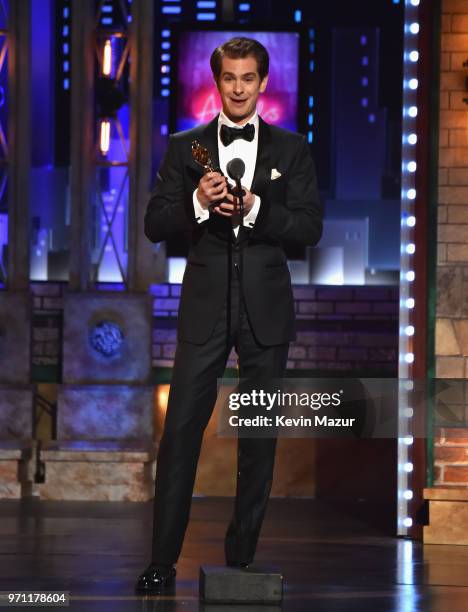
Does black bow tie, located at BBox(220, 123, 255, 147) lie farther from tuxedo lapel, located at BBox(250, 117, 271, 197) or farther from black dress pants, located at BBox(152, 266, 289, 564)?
black dress pants, located at BBox(152, 266, 289, 564)

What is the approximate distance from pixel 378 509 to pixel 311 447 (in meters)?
0.68

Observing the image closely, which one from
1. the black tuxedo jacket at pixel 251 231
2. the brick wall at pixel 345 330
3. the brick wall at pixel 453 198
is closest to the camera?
the black tuxedo jacket at pixel 251 231

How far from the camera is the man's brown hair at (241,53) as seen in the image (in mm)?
3414

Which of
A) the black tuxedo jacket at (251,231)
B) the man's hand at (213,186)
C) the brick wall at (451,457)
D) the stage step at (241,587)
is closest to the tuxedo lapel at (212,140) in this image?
the black tuxedo jacket at (251,231)

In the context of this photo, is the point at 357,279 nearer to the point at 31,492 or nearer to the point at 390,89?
the point at 390,89

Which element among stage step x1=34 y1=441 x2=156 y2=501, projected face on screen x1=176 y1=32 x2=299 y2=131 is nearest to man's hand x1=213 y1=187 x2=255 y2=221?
stage step x1=34 y1=441 x2=156 y2=501

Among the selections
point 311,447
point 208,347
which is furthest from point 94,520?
point 208,347

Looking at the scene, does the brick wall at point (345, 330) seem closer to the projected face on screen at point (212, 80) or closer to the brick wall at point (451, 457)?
the projected face on screen at point (212, 80)

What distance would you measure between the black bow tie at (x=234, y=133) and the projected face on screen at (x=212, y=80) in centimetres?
291

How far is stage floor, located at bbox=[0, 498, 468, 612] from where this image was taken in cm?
336

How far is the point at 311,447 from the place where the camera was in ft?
20.9

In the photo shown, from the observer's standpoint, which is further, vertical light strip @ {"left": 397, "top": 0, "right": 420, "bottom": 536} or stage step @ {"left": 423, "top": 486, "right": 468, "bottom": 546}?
vertical light strip @ {"left": 397, "top": 0, "right": 420, "bottom": 536}

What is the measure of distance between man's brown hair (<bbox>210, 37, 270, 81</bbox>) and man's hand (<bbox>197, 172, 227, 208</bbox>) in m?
0.39

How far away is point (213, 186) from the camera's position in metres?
3.22
